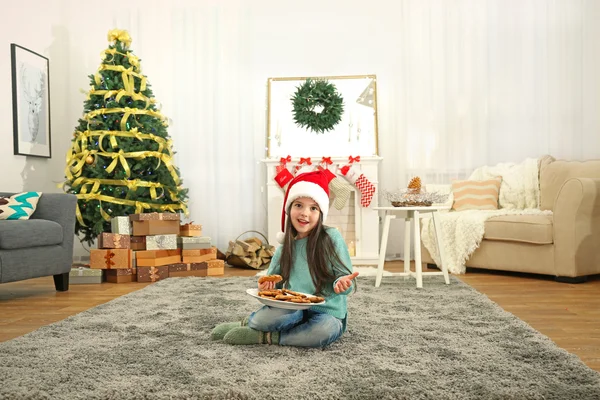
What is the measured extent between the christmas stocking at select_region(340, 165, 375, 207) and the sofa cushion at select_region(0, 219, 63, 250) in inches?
95.2

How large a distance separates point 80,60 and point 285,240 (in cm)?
436

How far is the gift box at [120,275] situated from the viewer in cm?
408

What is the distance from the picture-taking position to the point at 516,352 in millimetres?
1834

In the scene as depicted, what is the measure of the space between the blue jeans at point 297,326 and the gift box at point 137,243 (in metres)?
2.36

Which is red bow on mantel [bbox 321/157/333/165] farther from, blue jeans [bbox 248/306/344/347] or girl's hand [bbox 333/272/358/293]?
girl's hand [bbox 333/272/358/293]

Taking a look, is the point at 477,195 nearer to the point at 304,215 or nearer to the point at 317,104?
the point at 317,104

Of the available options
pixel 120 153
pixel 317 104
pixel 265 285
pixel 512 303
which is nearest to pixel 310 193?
pixel 265 285

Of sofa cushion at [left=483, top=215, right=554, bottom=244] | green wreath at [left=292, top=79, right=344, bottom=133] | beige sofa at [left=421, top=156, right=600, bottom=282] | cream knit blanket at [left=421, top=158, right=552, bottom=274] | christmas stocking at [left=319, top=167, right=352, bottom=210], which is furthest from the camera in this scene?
green wreath at [left=292, top=79, right=344, bottom=133]

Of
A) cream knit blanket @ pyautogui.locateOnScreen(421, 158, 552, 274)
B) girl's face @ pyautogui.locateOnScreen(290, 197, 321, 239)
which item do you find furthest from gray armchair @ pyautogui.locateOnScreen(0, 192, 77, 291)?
cream knit blanket @ pyautogui.locateOnScreen(421, 158, 552, 274)

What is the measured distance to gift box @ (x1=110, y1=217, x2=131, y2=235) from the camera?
4125 millimetres

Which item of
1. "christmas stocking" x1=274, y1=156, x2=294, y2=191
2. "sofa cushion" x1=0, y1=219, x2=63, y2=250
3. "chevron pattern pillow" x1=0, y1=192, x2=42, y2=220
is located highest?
"christmas stocking" x1=274, y1=156, x2=294, y2=191

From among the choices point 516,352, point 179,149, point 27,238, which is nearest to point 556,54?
point 179,149

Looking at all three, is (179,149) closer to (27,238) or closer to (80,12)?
(80,12)

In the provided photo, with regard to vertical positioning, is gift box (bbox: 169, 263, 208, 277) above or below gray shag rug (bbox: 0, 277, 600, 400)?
below
